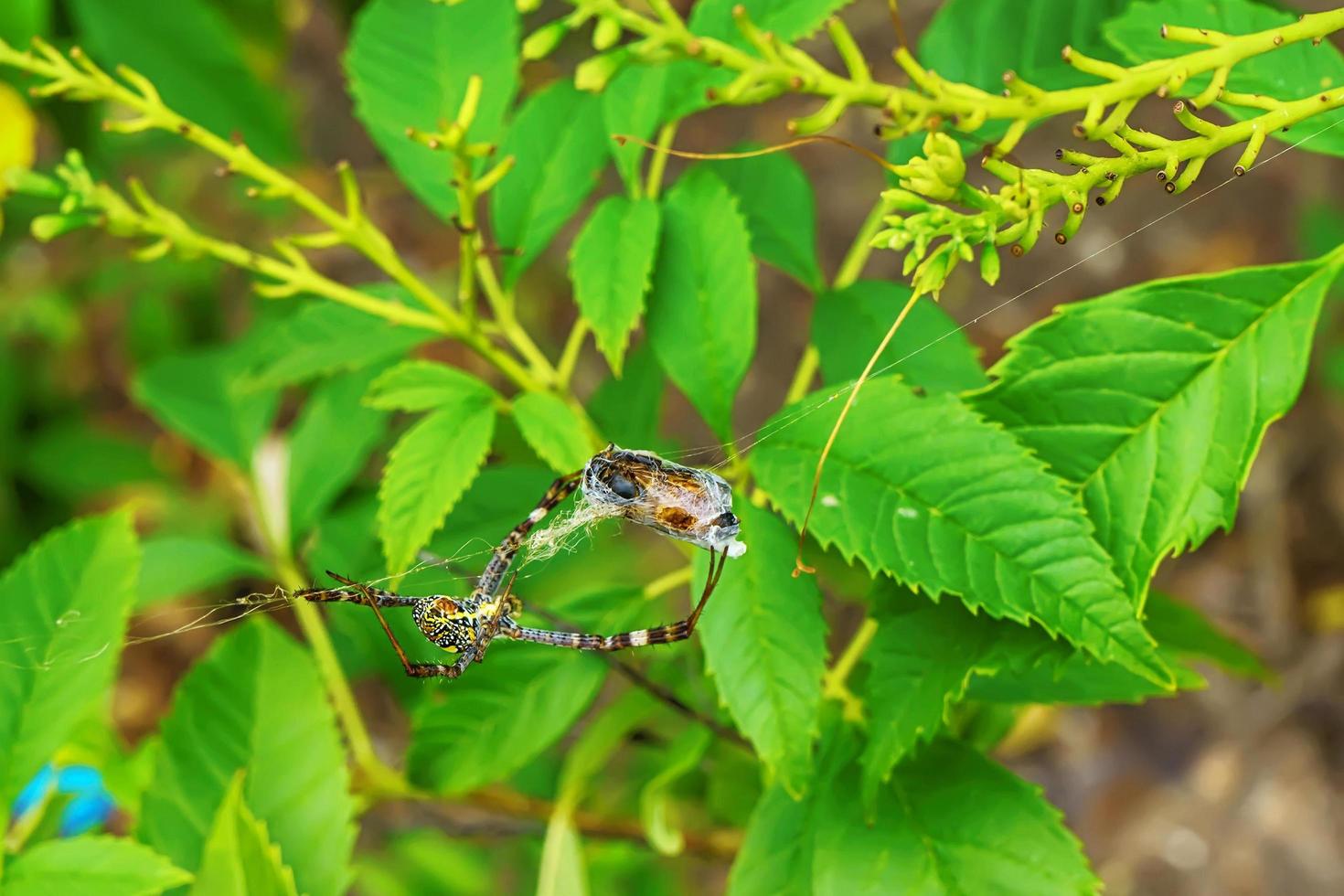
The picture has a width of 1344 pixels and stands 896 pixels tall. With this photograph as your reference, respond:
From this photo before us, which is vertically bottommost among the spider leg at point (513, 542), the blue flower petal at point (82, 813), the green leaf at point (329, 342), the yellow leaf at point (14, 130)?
the blue flower petal at point (82, 813)

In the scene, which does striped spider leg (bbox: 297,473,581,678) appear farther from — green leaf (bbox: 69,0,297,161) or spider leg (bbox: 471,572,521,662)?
green leaf (bbox: 69,0,297,161)

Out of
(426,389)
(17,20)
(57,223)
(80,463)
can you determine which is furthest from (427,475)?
(80,463)

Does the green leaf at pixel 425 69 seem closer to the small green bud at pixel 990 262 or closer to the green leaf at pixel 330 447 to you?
the green leaf at pixel 330 447

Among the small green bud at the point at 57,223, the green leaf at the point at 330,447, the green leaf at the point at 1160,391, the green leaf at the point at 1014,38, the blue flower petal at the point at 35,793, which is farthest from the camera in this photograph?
the green leaf at the point at 330,447

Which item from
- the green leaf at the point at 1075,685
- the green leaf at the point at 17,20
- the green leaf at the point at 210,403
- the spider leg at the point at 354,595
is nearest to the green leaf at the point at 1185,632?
the green leaf at the point at 1075,685

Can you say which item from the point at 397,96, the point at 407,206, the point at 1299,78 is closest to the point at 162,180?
the point at 407,206

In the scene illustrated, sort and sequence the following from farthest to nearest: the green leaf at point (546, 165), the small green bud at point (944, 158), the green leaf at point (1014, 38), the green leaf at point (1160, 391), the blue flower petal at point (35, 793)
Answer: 1. the blue flower petal at point (35, 793)
2. the green leaf at point (546, 165)
3. the green leaf at point (1014, 38)
4. the green leaf at point (1160, 391)
5. the small green bud at point (944, 158)

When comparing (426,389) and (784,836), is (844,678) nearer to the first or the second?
(784,836)
